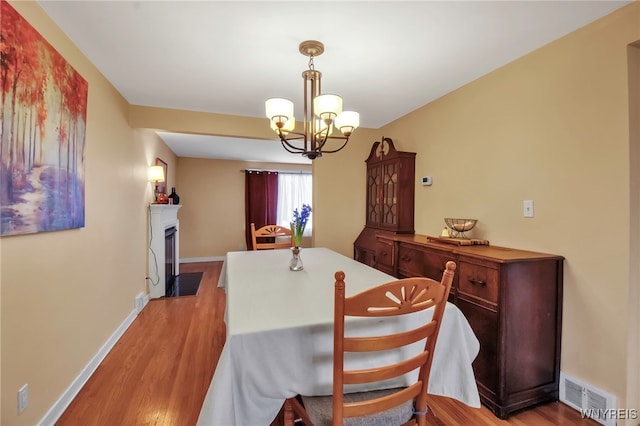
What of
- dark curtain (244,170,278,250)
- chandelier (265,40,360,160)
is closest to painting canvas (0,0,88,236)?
chandelier (265,40,360,160)

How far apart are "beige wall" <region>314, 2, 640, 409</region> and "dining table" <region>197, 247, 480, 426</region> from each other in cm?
91

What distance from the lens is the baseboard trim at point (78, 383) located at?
61.8 inches

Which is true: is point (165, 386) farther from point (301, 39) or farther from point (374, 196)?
point (374, 196)

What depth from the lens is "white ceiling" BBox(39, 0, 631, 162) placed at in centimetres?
152

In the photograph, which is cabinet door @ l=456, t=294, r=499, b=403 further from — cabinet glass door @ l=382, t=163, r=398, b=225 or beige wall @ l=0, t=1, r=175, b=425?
beige wall @ l=0, t=1, r=175, b=425

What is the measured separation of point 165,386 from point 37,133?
1684mm

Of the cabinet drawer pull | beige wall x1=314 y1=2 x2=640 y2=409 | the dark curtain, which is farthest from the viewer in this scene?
the dark curtain

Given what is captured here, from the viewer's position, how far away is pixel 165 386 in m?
1.90

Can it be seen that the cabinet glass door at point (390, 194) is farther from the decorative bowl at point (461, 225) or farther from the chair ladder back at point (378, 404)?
the chair ladder back at point (378, 404)

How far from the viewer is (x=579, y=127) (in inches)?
66.1

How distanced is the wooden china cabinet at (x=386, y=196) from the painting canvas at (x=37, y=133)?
2.66 metres

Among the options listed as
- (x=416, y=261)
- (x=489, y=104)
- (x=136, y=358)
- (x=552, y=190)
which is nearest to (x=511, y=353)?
(x=416, y=261)

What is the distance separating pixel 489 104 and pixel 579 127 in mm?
682

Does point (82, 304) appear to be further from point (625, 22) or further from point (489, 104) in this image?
point (625, 22)
